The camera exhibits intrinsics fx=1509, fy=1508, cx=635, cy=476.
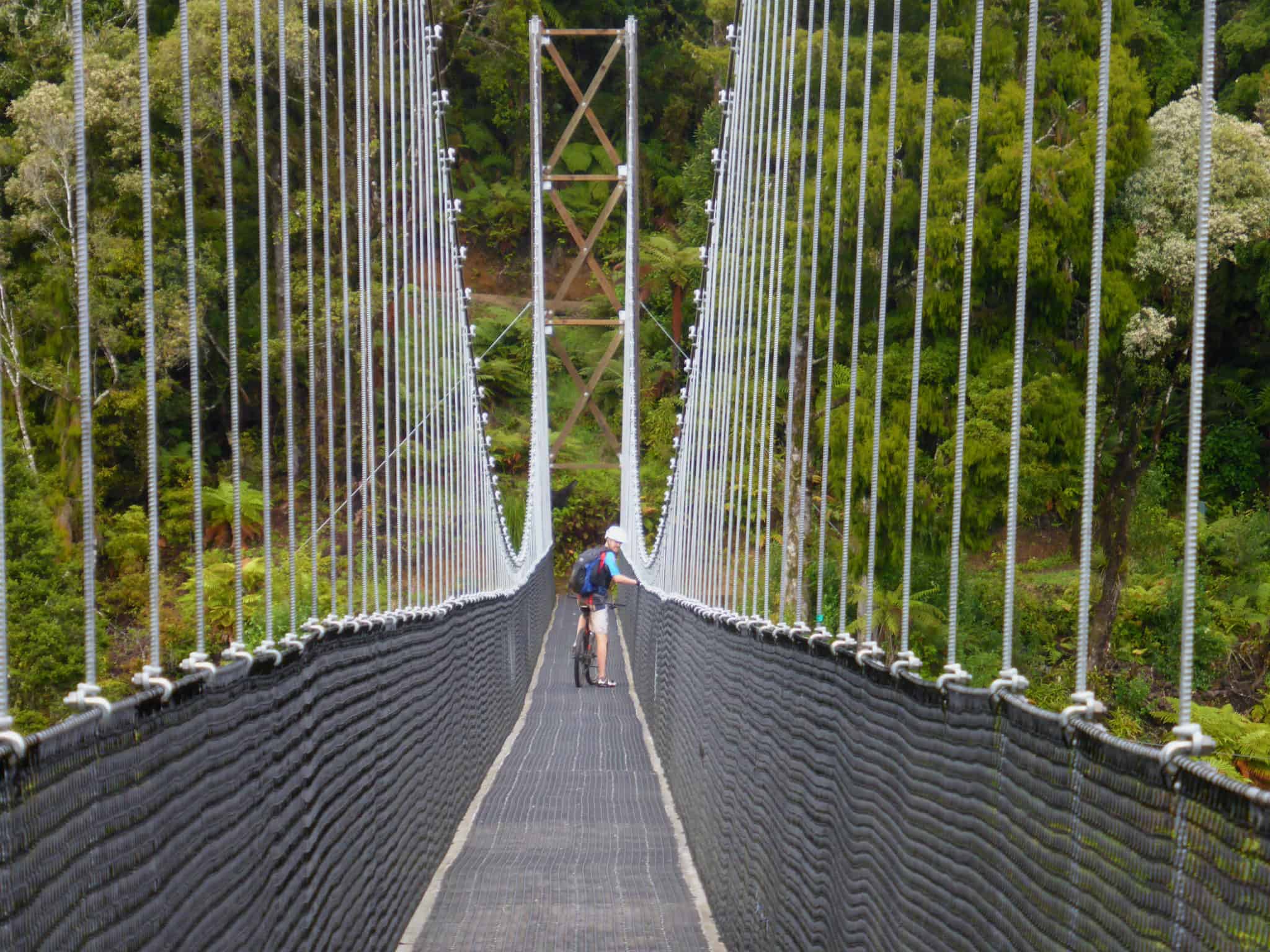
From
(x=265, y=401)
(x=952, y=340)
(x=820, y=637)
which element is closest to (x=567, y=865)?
(x=820, y=637)

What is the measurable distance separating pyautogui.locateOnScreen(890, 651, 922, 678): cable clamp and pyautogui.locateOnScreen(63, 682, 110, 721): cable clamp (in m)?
1.03

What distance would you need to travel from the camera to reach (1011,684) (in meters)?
1.66

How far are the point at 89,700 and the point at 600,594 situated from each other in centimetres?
827

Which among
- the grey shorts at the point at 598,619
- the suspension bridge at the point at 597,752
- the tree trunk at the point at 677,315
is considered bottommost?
the grey shorts at the point at 598,619

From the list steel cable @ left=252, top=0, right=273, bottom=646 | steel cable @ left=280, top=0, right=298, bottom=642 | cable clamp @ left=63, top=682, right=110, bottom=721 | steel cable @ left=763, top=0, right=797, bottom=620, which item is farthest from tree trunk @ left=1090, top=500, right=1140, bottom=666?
cable clamp @ left=63, top=682, right=110, bottom=721

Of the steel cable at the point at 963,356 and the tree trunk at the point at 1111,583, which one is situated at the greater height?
the steel cable at the point at 963,356

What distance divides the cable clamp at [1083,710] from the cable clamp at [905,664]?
55cm

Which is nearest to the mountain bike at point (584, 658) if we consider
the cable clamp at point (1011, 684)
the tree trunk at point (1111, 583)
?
the tree trunk at point (1111, 583)

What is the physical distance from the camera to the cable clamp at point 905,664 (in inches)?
80.7

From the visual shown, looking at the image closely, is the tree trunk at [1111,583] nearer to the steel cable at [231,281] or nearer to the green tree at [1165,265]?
the green tree at [1165,265]

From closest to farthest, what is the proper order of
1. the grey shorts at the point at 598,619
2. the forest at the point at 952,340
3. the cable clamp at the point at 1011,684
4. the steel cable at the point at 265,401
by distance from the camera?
the cable clamp at the point at 1011,684, the steel cable at the point at 265,401, the grey shorts at the point at 598,619, the forest at the point at 952,340

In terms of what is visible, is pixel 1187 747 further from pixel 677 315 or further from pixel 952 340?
pixel 677 315

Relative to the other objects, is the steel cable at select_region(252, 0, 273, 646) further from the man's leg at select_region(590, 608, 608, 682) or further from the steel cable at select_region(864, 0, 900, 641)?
the man's leg at select_region(590, 608, 608, 682)

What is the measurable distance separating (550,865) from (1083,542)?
3.56m
